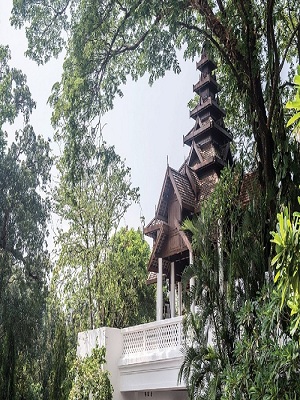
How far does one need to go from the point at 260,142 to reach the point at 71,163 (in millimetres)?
2686

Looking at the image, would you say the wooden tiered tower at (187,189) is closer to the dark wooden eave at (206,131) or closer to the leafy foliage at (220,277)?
the dark wooden eave at (206,131)

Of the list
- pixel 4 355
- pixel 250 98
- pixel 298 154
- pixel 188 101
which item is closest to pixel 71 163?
pixel 250 98

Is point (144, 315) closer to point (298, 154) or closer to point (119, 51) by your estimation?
point (119, 51)

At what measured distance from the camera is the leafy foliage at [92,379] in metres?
8.29

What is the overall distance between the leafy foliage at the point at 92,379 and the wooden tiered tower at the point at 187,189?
3332mm

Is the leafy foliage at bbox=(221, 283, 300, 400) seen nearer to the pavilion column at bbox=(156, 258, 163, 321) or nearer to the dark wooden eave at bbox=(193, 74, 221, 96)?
the pavilion column at bbox=(156, 258, 163, 321)

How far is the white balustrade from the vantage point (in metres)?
7.87

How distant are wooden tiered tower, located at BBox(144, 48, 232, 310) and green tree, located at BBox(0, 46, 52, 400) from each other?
11.0 ft

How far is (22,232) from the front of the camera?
45.9 feet

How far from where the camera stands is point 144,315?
16562 mm

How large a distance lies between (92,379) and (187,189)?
521 centimetres

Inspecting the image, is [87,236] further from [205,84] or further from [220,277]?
[220,277]

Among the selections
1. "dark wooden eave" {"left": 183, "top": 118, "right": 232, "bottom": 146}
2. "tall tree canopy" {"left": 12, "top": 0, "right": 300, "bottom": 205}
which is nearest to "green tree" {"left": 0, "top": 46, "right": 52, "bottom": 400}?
"dark wooden eave" {"left": 183, "top": 118, "right": 232, "bottom": 146}

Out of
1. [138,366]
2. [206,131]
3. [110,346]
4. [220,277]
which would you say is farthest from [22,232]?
[220,277]
